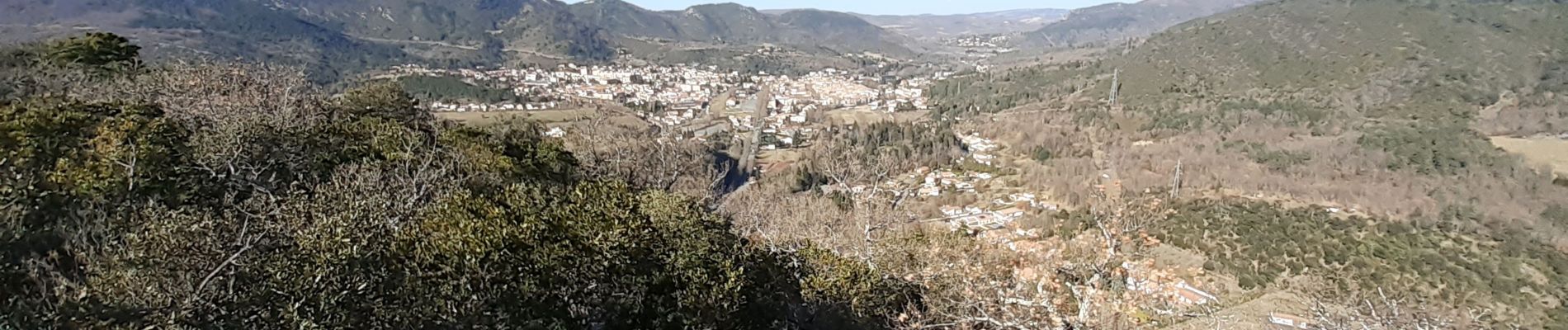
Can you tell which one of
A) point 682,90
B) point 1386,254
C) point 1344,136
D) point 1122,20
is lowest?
point 682,90

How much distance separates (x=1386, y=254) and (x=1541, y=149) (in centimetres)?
1646

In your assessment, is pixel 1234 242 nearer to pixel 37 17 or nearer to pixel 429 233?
pixel 429 233

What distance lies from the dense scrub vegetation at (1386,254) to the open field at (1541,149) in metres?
9.50

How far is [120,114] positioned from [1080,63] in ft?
203

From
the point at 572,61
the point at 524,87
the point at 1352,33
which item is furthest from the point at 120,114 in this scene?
the point at 572,61

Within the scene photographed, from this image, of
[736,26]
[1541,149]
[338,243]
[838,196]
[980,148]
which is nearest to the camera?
[338,243]

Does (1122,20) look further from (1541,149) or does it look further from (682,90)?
(1541,149)

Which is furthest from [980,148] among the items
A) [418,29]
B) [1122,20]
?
[1122,20]

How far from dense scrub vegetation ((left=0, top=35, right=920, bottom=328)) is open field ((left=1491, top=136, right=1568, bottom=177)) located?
28732 mm

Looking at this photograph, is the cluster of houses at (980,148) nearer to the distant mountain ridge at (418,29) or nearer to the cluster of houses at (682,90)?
the cluster of houses at (682,90)

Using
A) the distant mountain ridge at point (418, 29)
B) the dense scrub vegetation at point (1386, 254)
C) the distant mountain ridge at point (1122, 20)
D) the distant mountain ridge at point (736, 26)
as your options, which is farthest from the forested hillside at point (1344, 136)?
the distant mountain ridge at point (736, 26)

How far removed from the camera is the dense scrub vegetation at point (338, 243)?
4.83 meters

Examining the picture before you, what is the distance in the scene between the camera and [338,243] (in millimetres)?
5426

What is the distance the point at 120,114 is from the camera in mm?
8695
